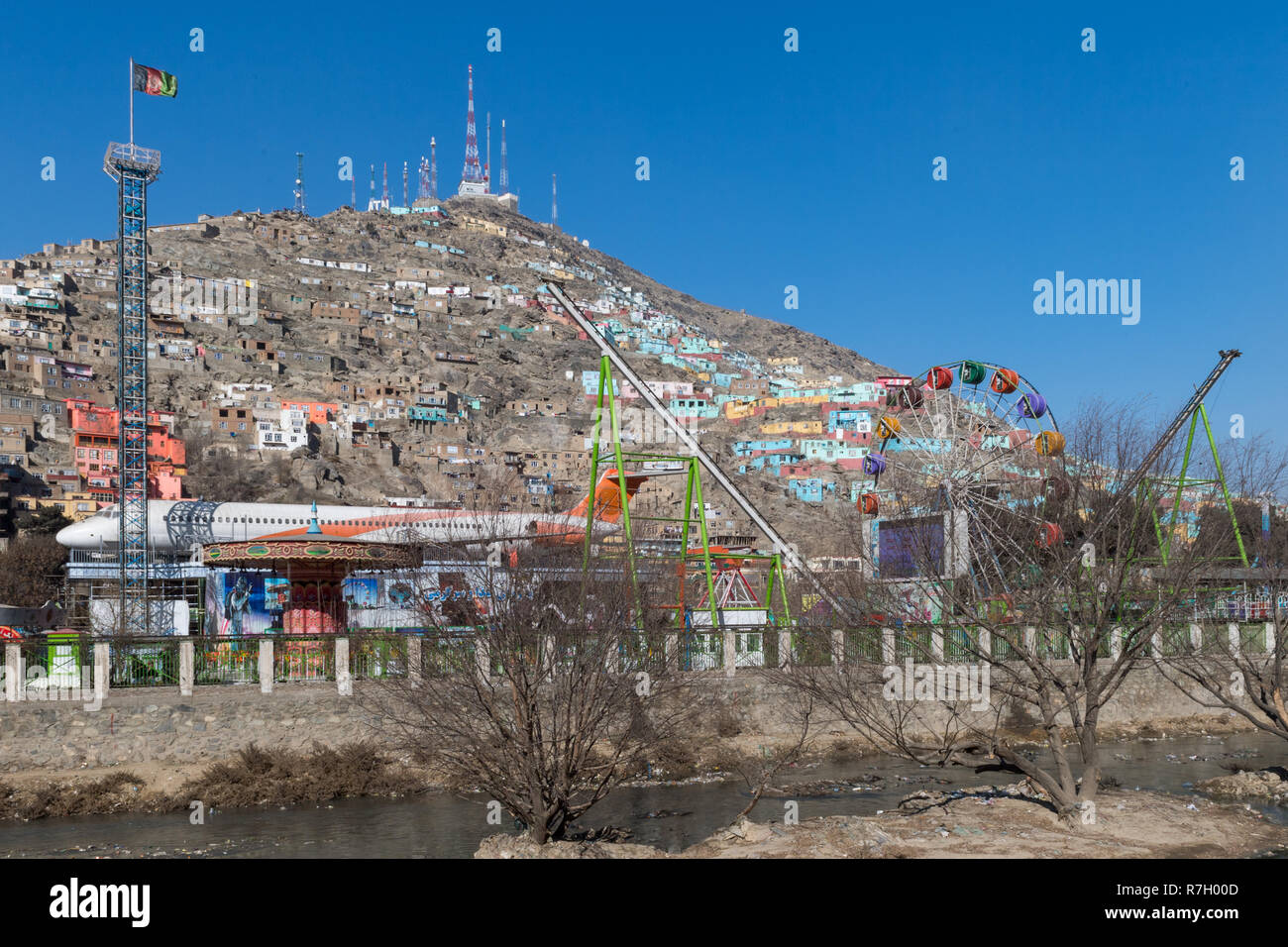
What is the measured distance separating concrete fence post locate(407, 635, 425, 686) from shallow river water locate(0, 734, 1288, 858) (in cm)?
284

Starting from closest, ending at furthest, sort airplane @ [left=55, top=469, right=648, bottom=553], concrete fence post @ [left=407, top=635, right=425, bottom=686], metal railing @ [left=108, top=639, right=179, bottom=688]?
concrete fence post @ [left=407, top=635, right=425, bottom=686] → metal railing @ [left=108, top=639, right=179, bottom=688] → airplane @ [left=55, top=469, right=648, bottom=553]

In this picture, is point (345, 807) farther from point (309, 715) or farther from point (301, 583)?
point (301, 583)

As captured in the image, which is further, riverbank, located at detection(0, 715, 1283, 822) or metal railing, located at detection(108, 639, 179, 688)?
metal railing, located at detection(108, 639, 179, 688)

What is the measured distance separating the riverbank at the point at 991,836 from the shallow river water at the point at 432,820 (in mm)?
2088

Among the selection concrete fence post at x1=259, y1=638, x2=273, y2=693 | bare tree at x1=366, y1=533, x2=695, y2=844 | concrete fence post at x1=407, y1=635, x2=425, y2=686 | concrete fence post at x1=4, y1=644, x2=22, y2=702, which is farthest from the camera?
concrete fence post at x1=259, y1=638, x2=273, y2=693

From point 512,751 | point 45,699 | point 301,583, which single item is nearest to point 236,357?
point 301,583

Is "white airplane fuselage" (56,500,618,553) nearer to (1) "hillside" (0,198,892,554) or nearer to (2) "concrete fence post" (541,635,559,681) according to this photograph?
(2) "concrete fence post" (541,635,559,681)

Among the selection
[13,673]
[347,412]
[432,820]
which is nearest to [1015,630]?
[432,820]

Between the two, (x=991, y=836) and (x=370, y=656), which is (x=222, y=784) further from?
(x=991, y=836)

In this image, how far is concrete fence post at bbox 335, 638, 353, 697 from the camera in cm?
2603

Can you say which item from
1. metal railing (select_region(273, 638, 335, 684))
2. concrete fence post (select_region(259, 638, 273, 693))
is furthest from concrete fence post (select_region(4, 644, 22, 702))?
metal railing (select_region(273, 638, 335, 684))

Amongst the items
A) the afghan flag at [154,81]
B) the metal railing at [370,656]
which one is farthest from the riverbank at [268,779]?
the afghan flag at [154,81]

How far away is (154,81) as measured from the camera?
2058 inches
